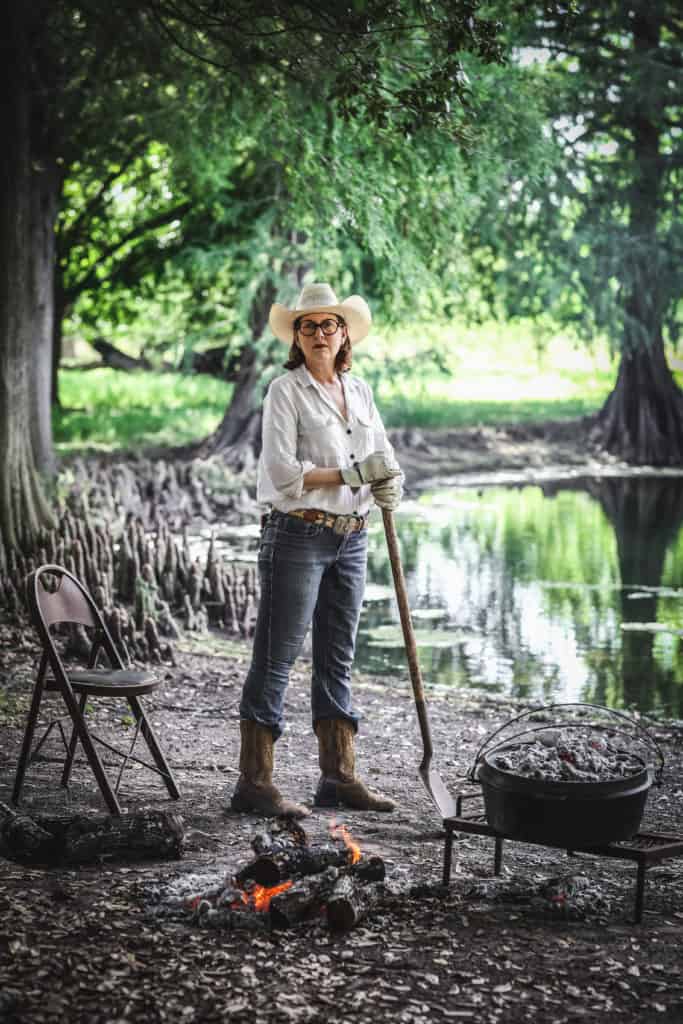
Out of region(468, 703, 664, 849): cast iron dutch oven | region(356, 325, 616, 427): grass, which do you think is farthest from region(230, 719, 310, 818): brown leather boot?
region(356, 325, 616, 427): grass

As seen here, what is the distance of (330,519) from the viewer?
5613 millimetres

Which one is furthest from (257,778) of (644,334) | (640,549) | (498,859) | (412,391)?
(644,334)

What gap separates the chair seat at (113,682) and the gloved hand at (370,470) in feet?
3.93

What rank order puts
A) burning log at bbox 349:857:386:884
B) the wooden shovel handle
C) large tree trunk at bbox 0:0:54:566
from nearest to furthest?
burning log at bbox 349:857:386:884
the wooden shovel handle
large tree trunk at bbox 0:0:54:566

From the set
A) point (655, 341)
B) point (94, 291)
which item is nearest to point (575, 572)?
point (655, 341)

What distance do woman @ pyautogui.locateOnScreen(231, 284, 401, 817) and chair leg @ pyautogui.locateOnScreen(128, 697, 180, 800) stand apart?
33 cm

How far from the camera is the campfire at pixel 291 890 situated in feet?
14.3

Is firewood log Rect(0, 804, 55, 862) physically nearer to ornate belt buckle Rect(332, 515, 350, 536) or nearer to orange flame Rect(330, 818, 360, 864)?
orange flame Rect(330, 818, 360, 864)

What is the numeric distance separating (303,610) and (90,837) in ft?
4.30

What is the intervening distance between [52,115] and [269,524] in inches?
449

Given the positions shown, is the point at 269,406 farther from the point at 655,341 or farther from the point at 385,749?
the point at 655,341

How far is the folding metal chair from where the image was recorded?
5.38 m

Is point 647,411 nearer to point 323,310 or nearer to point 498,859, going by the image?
point 323,310

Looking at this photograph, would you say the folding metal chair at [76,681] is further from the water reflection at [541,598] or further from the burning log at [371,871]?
the water reflection at [541,598]
